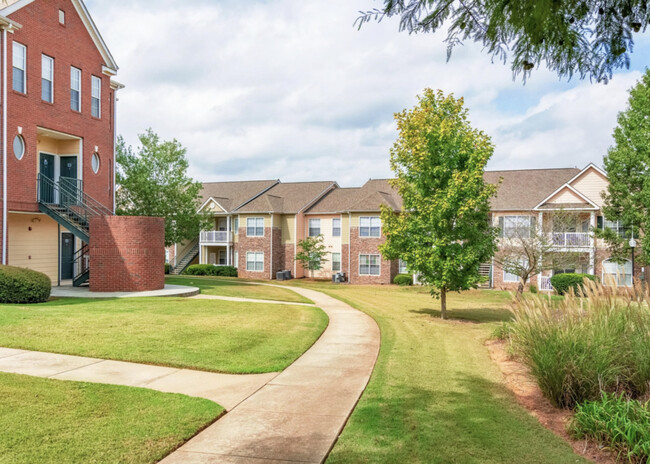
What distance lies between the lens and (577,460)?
17.9 feet

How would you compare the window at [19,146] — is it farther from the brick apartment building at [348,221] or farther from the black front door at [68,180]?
the brick apartment building at [348,221]

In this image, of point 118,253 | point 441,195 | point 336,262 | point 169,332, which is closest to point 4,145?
point 118,253

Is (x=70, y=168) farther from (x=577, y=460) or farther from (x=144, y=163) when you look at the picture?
(x=577, y=460)

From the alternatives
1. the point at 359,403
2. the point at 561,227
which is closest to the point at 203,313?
the point at 359,403

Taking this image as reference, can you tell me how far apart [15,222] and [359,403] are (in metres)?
18.9

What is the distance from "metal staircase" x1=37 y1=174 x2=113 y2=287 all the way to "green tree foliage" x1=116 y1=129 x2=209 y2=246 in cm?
787

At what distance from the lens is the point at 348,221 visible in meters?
40.1

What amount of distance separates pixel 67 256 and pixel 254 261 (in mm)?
19606

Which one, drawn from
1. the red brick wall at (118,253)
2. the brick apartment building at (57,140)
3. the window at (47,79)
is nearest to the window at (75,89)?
the brick apartment building at (57,140)

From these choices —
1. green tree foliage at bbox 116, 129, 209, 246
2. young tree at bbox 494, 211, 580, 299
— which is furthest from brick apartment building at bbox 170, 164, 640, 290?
green tree foliage at bbox 116, 129, 209, 246

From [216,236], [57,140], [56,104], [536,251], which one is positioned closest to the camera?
[56,104]

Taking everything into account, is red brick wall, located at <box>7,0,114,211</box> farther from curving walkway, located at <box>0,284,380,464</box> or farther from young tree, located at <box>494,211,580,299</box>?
young tree, located at <box>494,211,580,299</box>

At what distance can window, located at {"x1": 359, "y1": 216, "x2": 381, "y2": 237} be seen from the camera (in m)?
38.0

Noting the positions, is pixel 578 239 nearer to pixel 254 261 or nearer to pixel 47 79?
pixel 254 261
